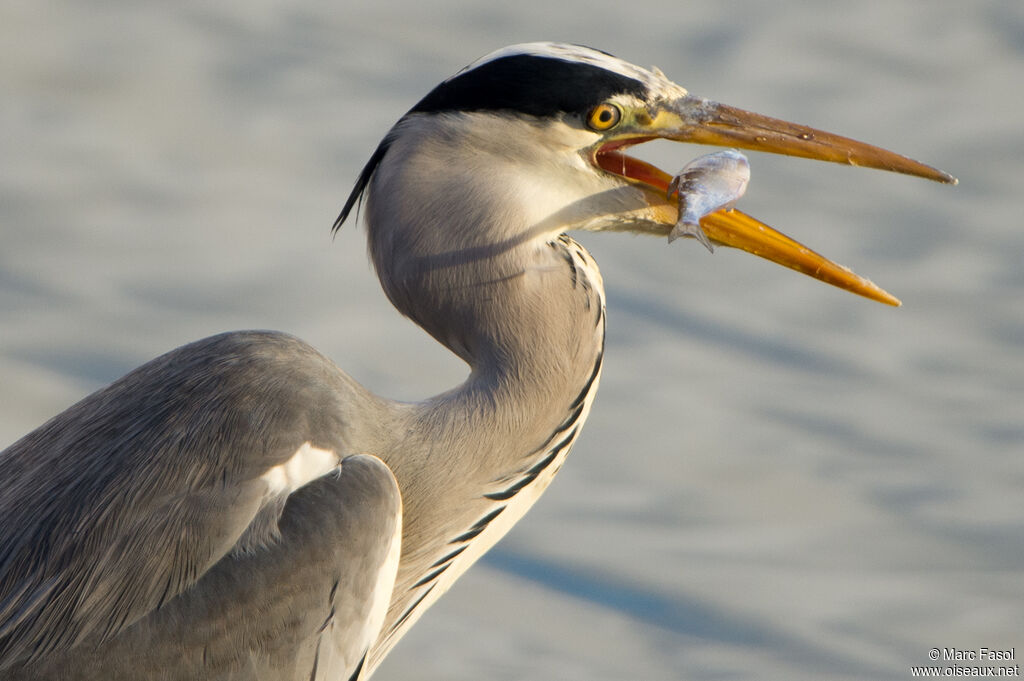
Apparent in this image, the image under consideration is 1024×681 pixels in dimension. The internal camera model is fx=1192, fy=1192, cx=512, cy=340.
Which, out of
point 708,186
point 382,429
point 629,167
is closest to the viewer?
point 382,429

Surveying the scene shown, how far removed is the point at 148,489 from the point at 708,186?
1.54m

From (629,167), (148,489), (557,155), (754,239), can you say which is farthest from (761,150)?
(148,489)

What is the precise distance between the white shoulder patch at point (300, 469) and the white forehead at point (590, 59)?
3.57 feet

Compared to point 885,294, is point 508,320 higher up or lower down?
lower down

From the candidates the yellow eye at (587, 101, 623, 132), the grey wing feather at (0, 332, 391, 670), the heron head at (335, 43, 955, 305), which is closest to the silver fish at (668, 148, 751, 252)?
the heron head at (335, 43, 955, 305)

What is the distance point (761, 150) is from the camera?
318cm

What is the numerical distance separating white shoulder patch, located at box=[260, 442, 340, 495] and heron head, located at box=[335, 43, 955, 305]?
2.06ft

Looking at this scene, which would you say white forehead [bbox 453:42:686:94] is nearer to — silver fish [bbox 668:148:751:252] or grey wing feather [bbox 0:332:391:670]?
silver fish [bbox 668:148:751:252]

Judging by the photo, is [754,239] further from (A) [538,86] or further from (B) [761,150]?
(A) [538,86]

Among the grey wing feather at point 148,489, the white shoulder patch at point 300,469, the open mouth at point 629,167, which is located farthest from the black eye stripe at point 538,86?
the white shoulder patch at point 300,469

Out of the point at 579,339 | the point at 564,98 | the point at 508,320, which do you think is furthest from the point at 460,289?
the point at 564,98

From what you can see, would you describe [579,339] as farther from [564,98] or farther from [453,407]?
[564,98]

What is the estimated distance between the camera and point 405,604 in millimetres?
3090

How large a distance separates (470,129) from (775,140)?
2.67 ft
